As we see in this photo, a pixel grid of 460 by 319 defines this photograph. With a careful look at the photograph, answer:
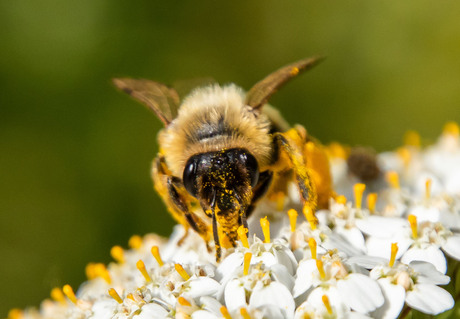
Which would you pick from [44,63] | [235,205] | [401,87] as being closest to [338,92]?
[401,87]

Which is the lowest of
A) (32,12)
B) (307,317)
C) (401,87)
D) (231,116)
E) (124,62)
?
(307,317)

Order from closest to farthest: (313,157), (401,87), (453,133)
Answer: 1. (313,157)
2. (453,133)
3. (401,87)

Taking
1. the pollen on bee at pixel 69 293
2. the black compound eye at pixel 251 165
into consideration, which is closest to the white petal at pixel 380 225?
the black compound eye at pixel 251 165

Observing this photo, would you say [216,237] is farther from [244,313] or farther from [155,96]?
[155,96]

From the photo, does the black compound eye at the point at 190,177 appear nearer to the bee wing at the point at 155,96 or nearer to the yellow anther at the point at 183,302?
the yellow anther at the point at 183,302

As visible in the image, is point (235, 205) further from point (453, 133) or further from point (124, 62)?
point (124, 62)

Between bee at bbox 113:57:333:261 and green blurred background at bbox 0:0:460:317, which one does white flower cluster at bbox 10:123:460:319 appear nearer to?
bee at bbox 113:57:333:261

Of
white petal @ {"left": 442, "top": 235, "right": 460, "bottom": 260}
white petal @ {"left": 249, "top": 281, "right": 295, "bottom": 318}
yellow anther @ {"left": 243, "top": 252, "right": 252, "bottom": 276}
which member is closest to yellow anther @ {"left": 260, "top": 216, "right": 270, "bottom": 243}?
yellow anther @ {"left": 243, "top": 252, "right": 252, "bottom": 276}
